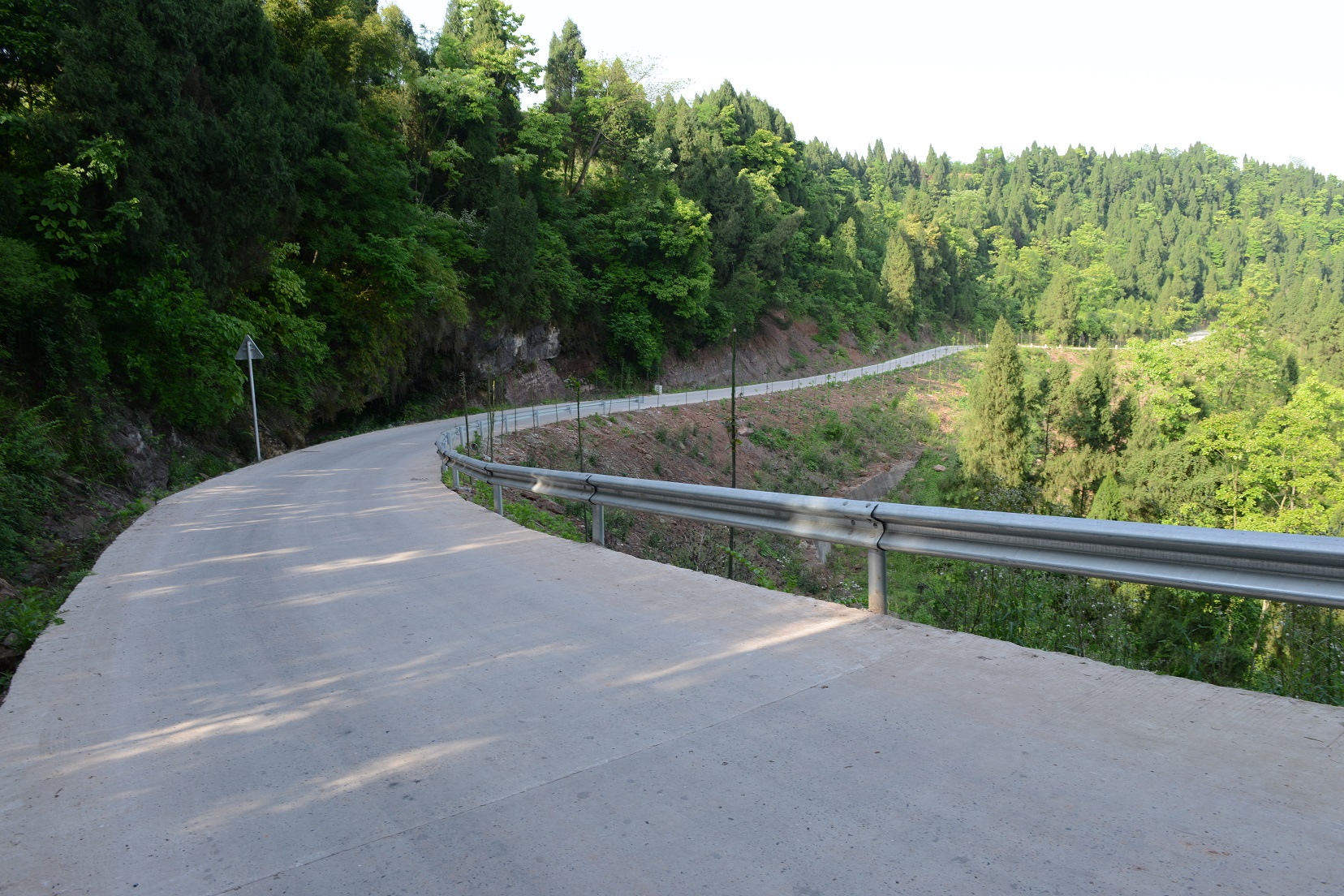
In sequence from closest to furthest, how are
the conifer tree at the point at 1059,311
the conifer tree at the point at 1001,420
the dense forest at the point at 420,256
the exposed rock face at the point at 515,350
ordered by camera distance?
the dense forest at the point at 420,256
the exposed rock face at the point at 515,350
the conifer tree at the point at 1001,420
the conifer tree at the point at 1059,311

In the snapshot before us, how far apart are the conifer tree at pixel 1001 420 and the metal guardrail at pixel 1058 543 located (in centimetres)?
3759

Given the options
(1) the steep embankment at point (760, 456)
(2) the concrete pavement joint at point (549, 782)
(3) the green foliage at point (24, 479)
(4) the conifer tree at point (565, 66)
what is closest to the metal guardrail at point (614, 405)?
(1) the steep embankment at point (760, 456)

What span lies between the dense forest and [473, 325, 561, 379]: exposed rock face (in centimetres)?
39

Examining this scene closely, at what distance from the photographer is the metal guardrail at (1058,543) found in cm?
389

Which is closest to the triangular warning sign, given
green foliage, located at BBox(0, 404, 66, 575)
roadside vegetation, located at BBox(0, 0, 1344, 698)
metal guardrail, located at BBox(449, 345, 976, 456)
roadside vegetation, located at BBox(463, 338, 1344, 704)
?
roadside vegetation, located at BBox(0, 0, 1344, 698)

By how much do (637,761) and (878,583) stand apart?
2.63m

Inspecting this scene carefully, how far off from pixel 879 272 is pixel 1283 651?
289ft

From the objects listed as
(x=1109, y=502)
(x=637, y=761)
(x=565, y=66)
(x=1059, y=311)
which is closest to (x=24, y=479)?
(x=637, y=761)

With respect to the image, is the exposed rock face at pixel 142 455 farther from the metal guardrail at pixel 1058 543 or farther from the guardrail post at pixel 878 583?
the guardrail post at pixel 878 583

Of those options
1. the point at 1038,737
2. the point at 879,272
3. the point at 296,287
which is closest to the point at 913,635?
the point at 1038,737

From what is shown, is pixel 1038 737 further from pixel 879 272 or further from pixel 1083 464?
pixel 879 272

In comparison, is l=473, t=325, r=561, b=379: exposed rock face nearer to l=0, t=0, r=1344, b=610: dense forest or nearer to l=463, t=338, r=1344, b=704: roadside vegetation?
l=0, t=0, r=1344, b=610: dense forest

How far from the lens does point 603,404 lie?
3628 centimetres

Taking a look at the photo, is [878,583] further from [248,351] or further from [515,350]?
[515,350]
